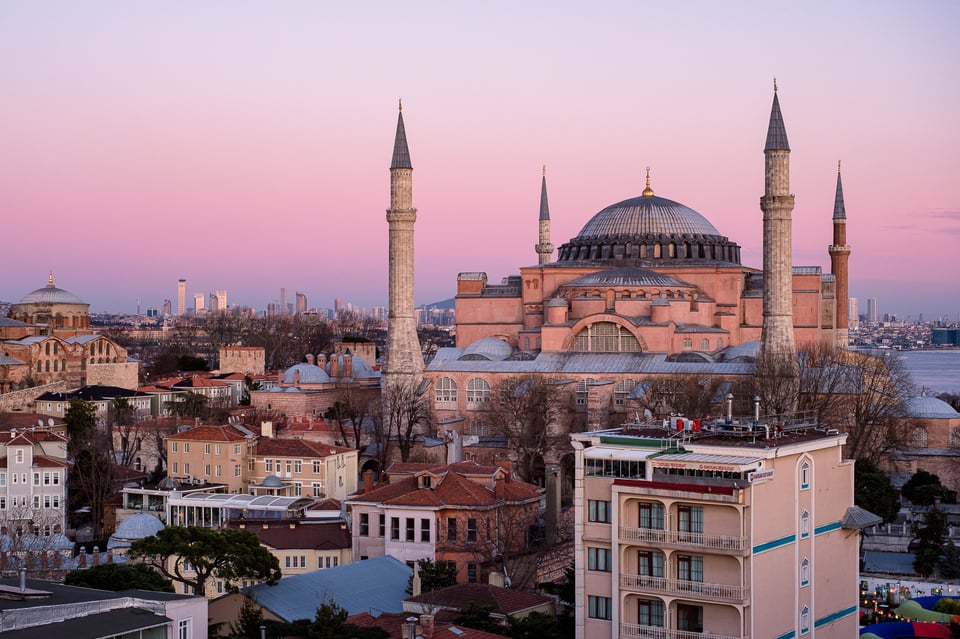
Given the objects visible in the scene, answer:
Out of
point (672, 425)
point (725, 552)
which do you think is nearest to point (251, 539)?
point (672, 425)

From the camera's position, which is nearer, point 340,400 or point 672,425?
point 672,425

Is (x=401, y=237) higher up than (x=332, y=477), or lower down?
higher up

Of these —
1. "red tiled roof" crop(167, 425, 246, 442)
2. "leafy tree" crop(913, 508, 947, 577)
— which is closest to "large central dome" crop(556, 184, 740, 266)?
"red tiled roof" crop(167, 425, 246, 442)

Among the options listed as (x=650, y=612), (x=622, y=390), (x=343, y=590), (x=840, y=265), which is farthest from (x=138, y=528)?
(x=840, y=265)

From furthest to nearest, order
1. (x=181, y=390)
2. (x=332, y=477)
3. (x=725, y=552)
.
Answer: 1. (x=181, y=390)
2. (x=332, y=477)
3. (x=725, y=552)

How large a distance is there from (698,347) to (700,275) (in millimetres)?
3347

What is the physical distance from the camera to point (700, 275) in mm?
43094

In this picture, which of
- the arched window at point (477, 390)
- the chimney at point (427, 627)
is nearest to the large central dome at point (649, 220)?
the arched window at point (477, 390)

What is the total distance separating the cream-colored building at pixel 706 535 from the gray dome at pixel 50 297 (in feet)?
171

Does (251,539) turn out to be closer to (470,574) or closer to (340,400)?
(470,574)

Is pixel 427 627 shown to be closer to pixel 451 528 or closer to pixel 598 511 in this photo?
pixel 598 511

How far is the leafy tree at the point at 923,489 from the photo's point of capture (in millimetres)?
31125

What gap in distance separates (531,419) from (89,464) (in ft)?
35.2

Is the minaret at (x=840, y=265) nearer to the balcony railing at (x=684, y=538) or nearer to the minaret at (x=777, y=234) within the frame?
the minaret at (x=777, y=234)
